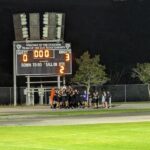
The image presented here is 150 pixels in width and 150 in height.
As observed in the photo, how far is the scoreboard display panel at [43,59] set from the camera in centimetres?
5328

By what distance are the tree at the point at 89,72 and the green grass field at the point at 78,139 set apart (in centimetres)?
3156

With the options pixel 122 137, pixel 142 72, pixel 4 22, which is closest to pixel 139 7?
pixel 142 72

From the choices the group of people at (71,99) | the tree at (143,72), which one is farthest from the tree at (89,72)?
the group of people at (71,99)

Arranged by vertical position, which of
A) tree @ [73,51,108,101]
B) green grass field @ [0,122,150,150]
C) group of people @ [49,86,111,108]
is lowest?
green grass field @ [0,122,150,150]

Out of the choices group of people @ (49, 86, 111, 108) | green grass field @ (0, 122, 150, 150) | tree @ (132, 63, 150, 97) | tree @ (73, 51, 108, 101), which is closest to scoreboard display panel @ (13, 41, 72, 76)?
group of people @ (49, 86, 111, 108)

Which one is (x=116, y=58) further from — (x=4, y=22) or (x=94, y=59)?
(x=4, y=22)

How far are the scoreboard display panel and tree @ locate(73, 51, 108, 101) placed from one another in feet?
18.6

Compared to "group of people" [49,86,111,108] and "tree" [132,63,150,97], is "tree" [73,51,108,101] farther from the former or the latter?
"group of people" [49,86,111,108]

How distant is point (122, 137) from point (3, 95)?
126 ft

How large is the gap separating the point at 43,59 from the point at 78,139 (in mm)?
32250

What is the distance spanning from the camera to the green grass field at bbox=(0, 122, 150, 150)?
62.7 feet

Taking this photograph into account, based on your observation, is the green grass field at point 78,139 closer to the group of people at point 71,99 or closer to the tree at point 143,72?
the group of people at point 71,99

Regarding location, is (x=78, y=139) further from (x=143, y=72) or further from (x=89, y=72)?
(x=143, y=72)

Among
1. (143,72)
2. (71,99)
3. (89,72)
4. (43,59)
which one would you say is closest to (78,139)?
(71,99)
